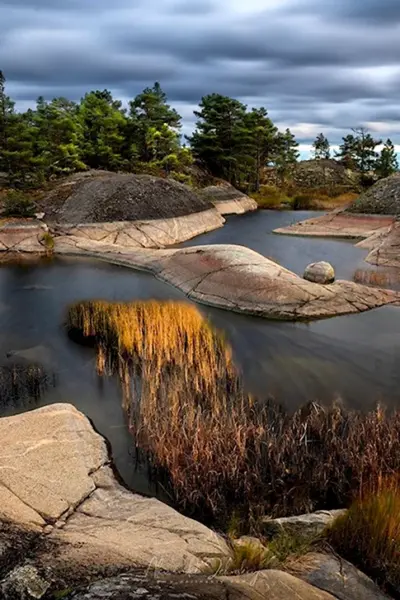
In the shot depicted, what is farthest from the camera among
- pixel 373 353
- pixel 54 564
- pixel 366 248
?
pixel 366 248

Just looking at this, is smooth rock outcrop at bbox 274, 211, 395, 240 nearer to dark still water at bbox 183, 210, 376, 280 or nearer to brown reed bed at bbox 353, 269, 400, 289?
dark still water at bbox 183, 210, 376, 280

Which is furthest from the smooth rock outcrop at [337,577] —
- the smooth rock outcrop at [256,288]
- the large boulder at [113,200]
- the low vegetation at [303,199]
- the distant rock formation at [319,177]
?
the distant rock formation at [319,177]

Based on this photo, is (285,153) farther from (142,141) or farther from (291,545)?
(291,545)

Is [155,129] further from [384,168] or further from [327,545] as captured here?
[327,545]

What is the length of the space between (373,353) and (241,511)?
7920mm

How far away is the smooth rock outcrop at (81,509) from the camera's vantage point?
536 cm

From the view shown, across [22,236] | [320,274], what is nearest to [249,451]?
[320,274]

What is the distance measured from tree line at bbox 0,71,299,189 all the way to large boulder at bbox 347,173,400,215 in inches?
519

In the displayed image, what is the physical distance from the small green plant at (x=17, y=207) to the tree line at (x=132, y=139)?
3.58m

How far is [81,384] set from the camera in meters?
12.1

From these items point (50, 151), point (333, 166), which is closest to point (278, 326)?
point (50, 151)

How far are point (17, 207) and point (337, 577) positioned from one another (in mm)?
25721

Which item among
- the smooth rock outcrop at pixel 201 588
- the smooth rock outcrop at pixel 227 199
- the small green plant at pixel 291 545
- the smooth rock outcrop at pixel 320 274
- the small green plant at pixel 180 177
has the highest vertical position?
the small green plant at pixel 180 177

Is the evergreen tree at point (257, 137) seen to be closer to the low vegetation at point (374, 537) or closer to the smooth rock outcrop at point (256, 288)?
the smooth rock outcrop at point (256, 288)
